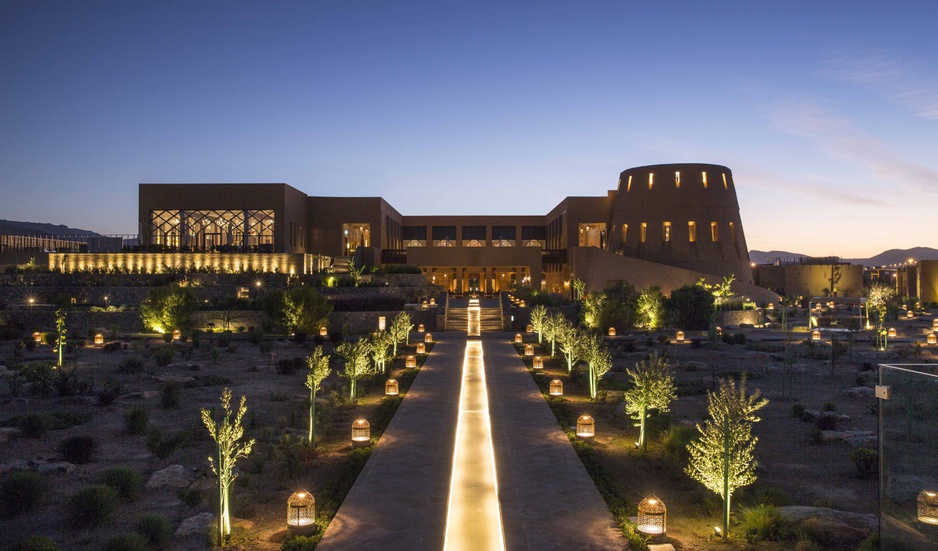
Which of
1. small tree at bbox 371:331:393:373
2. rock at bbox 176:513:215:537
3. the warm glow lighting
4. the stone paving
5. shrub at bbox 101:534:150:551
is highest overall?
small tree at bbox 371:331:393:373

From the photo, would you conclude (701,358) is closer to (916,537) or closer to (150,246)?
(916,537)

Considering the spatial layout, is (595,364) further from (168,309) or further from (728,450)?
(168,309)

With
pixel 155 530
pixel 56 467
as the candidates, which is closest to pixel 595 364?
pixel 155 530

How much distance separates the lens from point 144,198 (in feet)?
164

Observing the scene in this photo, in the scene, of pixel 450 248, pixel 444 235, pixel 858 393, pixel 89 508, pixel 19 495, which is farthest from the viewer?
pixel 444 235

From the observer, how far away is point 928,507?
231 inches

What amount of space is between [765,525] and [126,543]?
7375 mm

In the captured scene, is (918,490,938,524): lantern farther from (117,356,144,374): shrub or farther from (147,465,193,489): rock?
(117,356,144,374): shrub

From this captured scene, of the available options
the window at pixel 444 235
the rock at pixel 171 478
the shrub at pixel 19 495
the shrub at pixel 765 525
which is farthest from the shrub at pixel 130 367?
the window at pixel 444 235

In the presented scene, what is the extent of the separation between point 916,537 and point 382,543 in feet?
17.4

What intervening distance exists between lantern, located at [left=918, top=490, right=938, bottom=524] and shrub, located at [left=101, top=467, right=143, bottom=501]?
955cm

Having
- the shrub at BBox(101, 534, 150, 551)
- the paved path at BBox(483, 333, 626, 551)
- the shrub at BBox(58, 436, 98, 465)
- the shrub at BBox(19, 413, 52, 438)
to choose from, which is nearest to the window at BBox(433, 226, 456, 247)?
the paved path at BBox(483, 333, 626, 551)

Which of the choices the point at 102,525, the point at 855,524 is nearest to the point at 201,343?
the point at 102,525

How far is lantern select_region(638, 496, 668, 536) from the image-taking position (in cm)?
773
